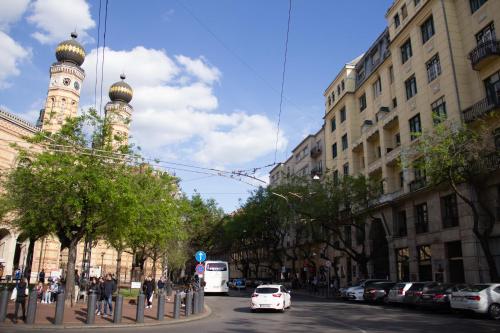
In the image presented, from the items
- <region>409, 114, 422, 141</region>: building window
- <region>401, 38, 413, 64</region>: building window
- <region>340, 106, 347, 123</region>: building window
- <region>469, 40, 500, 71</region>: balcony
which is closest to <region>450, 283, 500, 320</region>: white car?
<region>469, 40, 500, 71</region>: balcony

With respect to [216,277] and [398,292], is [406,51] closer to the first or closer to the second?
[398,292]

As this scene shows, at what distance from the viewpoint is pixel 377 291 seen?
2709 cm

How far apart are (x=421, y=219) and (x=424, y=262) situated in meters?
3.32

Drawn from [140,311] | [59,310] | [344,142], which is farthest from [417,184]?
[59,310]

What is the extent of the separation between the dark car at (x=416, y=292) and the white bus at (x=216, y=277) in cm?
1935

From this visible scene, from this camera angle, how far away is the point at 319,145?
195 ft

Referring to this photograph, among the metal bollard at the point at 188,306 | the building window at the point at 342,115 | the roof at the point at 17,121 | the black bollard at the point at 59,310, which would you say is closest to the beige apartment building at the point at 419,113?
the building window at the point at 342,115

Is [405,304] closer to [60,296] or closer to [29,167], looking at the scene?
[60,296]

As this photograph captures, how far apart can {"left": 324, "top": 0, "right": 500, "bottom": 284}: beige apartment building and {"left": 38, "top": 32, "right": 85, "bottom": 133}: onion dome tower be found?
122 ft

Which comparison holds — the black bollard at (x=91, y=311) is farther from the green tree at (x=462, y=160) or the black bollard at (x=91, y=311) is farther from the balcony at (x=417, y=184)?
the balcony at (x=417, y=184)

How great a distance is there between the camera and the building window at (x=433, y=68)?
31681 mm

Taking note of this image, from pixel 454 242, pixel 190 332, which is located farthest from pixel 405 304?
pixel 190 332

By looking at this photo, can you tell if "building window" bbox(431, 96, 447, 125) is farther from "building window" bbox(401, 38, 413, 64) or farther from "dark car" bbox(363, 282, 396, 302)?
"dark car" bbox(363, 282, 396, 302)

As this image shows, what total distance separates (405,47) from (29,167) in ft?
101
